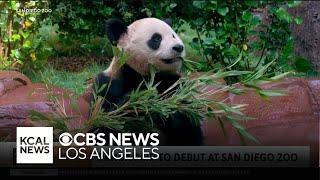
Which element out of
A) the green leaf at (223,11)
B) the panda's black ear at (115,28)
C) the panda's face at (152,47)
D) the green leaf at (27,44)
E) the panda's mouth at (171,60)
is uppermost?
the green leaf at (223,11)

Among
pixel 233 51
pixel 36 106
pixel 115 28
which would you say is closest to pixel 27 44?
pixel 36 106

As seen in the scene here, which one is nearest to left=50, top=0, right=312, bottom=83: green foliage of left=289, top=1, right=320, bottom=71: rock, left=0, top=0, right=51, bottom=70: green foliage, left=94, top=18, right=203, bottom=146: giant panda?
left=0, top=0, right=51, bottom=70: green foliage

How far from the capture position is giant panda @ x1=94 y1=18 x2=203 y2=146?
2.05 meters

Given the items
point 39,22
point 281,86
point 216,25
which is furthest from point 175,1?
point 281,86

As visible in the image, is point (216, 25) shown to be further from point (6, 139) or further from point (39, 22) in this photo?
point (6, 139)

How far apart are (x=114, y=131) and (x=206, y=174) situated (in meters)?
0.33

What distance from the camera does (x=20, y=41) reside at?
3.27 metres

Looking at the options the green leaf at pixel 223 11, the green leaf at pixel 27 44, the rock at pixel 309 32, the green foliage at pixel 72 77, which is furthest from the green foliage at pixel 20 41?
the rock at pixel 309 32

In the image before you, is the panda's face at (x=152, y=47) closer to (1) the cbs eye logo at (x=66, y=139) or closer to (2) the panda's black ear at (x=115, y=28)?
(2) the panda's black ear at (x=115, y=28)

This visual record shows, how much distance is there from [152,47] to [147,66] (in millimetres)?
63

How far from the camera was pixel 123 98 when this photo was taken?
209 cm

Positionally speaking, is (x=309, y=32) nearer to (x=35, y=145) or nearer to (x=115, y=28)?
(x=115, y=28)

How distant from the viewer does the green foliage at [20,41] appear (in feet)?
10.6

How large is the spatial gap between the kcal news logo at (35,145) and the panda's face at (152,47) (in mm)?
353
